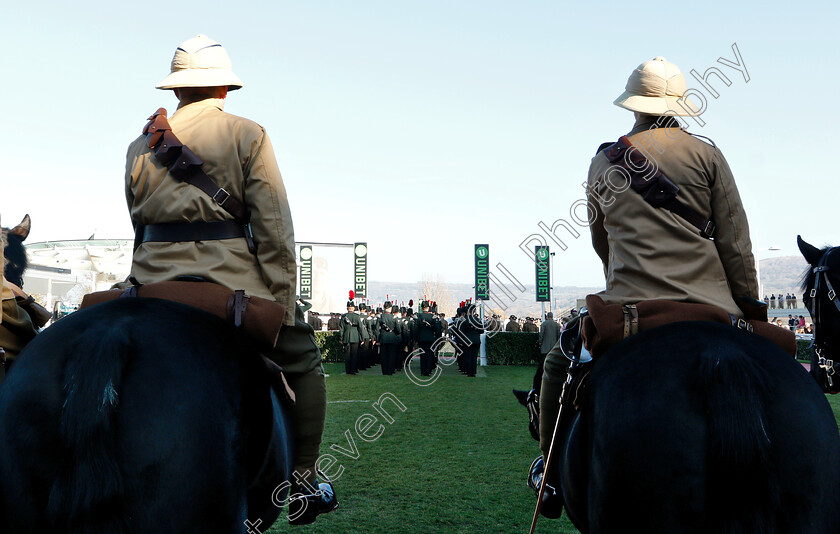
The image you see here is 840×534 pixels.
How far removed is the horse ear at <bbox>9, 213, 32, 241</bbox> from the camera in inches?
198

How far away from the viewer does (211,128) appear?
324 centimetres

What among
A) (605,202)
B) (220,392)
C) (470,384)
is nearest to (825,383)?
(605,202)

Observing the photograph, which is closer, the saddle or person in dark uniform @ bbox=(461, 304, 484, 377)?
the saddle

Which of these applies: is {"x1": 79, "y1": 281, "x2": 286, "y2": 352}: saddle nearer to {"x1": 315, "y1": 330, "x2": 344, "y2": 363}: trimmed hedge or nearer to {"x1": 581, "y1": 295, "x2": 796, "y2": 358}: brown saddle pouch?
{"x1": 581, "y1": 295, "x2": 796, "y2": 358}: brown saddle pouch

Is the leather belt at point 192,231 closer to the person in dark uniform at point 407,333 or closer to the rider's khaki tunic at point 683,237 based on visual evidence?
the rider's khaki tunic at point 683,237

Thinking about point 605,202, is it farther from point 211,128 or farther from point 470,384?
point 470,384

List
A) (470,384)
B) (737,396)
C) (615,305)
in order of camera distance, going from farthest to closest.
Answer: (470,384) → (615,305) → (737,396)

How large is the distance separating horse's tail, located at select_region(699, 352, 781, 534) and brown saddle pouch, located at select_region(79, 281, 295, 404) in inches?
66.0

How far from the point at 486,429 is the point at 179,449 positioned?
369 inches

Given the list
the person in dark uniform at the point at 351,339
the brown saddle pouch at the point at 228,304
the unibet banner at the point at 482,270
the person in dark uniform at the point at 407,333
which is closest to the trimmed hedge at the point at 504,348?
the unibet banner at the point at 482,270

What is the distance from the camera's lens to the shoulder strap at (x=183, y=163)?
10.2 feet

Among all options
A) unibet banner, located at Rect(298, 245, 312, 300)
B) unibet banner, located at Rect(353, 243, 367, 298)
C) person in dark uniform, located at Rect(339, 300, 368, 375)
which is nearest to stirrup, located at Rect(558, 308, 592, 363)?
person in dark uniform, located at Rect(339, 300, 368, 375)

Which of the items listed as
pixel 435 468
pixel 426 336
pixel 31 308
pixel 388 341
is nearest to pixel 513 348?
pixel 426 336

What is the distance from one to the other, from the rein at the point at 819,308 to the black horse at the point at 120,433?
13.2 feet
